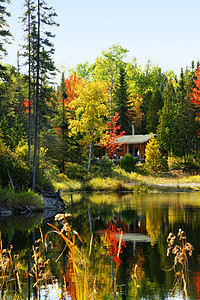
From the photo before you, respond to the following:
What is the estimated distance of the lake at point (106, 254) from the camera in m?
4.37

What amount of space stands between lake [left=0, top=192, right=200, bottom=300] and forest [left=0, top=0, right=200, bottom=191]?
5.24 m

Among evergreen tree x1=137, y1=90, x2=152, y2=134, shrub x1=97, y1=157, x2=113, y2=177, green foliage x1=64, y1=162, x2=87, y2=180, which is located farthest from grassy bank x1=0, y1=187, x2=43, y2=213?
evergreen tree x1=137, y1=90, x2=152, y2=134

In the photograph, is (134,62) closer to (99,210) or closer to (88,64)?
(88,64)

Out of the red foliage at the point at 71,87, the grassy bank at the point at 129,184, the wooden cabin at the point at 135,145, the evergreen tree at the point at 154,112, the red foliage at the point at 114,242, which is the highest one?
the red foliage at the point at 71,87

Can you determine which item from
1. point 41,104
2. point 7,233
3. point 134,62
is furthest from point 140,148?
point 7,233

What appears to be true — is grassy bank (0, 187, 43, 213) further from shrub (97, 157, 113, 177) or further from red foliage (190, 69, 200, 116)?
red foliage (190, 69, 200, 116)

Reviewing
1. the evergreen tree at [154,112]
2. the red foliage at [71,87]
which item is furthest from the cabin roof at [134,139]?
the red foliage at [71,87]

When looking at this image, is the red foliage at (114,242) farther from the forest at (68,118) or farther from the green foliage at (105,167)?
the green foliage at (105,167)

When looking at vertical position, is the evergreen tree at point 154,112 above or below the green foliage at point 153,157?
above

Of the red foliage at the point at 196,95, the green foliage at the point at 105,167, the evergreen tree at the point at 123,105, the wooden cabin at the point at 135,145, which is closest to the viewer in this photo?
the green foliage at the point at 105,167

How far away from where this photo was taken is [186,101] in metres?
52.2

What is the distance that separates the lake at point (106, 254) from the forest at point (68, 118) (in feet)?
17.2

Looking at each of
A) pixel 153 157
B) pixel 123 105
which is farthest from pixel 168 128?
pixel 123 105

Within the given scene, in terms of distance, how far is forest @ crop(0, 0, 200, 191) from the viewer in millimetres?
26609
